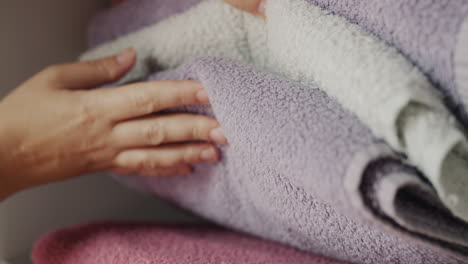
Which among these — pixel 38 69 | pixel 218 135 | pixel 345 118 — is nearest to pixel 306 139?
pixel 345 118

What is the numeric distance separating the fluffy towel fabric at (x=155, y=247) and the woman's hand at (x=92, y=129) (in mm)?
67

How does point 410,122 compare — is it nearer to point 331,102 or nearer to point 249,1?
point 331,102

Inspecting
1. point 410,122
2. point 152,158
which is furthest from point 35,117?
point 410,122

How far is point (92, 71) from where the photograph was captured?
45cm

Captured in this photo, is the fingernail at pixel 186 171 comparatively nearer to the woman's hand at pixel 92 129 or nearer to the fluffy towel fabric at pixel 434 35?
the woman's hand at pixel 92 129

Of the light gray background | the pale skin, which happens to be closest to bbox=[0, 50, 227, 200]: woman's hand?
the pale skin

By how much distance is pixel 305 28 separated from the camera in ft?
1.02

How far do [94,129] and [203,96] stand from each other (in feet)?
0.42

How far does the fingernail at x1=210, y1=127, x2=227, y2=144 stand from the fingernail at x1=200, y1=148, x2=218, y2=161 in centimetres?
2

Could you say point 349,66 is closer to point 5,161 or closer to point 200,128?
point 200,128

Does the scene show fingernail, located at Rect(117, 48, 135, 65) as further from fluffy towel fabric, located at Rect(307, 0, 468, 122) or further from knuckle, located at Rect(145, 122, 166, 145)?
fluffy towel fabric, located at Rect(307, 0, 468, 122)

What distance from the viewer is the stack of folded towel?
0.77 ft

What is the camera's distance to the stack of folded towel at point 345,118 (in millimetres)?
235

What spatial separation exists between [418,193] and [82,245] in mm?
350
